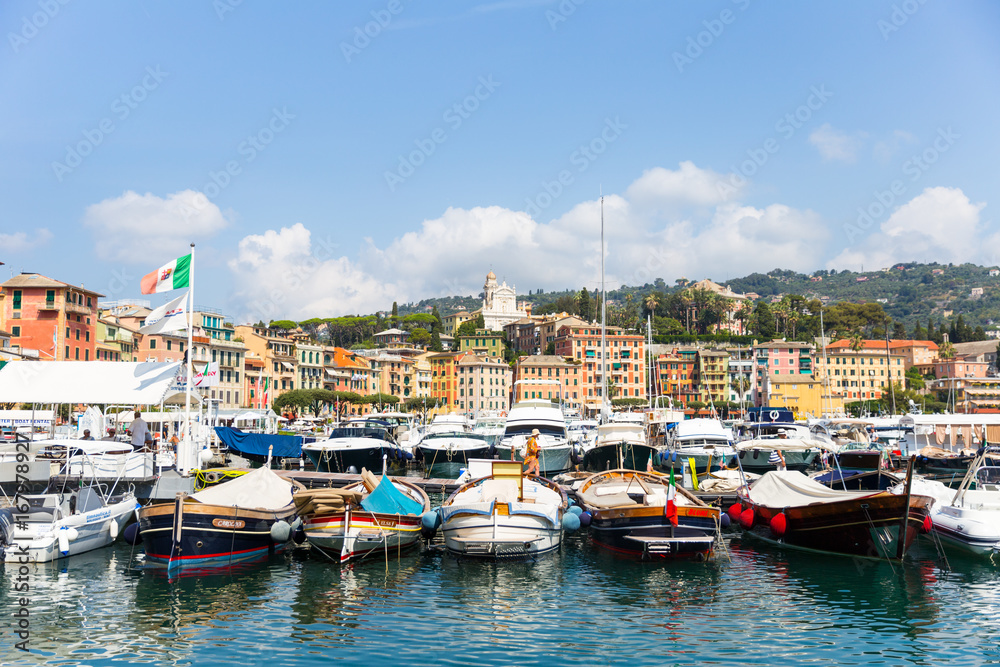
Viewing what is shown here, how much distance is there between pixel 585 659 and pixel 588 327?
465ft

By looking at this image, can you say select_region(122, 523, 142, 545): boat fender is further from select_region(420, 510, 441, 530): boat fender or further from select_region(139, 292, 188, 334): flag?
select_region(139, 292, 188, 334): flag

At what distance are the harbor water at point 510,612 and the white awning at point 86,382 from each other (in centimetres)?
771

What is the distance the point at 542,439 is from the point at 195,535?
28960mm

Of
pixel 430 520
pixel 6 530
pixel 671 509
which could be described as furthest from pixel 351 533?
pixel 6 530

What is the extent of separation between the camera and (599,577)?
63.9ft

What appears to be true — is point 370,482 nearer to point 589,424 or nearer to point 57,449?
point 57,449

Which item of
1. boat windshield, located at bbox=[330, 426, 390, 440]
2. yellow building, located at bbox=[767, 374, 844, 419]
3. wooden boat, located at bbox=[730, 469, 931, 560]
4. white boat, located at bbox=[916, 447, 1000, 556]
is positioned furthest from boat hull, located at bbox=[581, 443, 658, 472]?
yellow building, located at bbox=[767, 374, 844, 419]

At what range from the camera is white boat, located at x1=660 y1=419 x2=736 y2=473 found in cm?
4356

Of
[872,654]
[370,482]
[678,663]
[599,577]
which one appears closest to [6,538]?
[370,482]

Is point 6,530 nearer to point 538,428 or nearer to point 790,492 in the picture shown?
point 790,492

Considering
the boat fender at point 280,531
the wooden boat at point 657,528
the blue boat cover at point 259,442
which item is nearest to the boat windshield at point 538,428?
the blue boat cover at point 259,442

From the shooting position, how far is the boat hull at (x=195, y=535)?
61.4 ft

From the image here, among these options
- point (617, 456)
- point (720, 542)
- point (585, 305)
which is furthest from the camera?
point (585, 305)

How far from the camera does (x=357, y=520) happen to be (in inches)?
795
